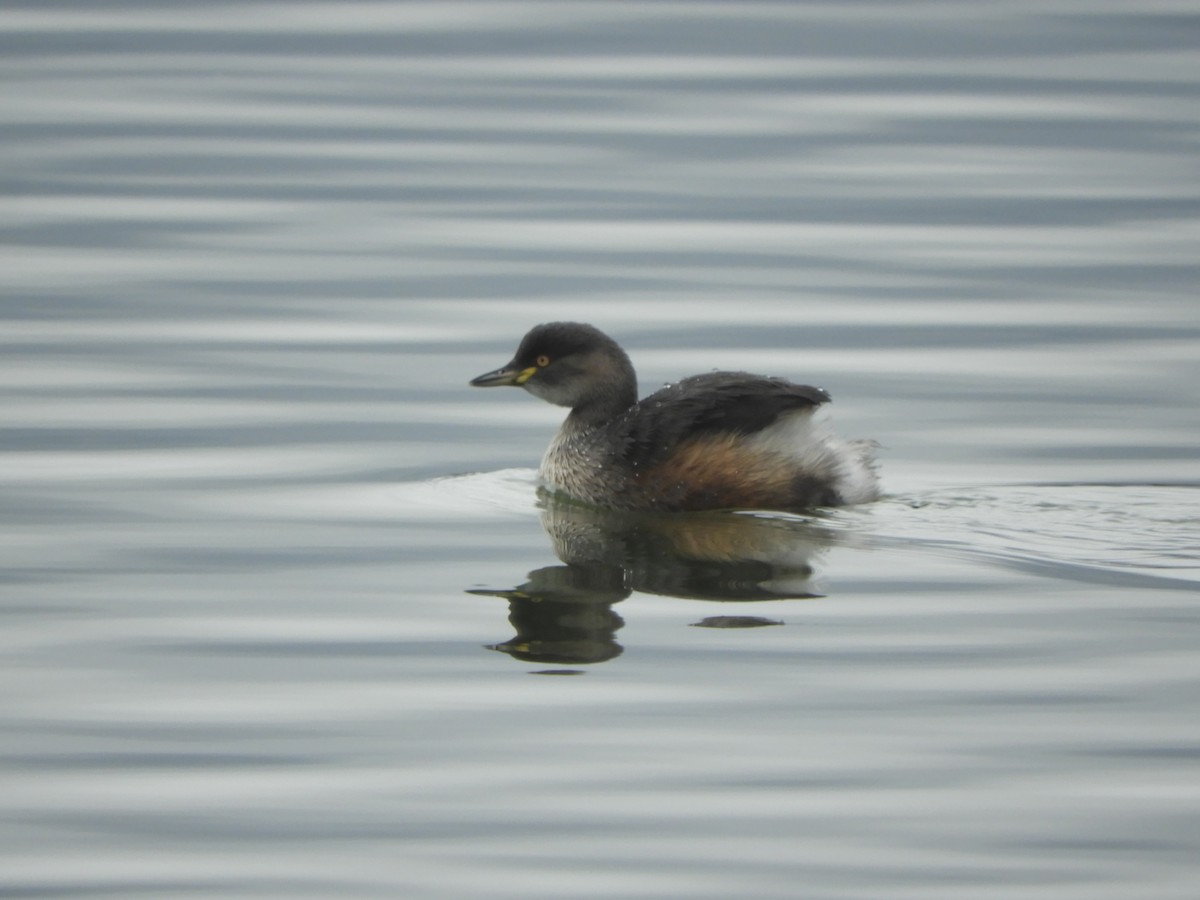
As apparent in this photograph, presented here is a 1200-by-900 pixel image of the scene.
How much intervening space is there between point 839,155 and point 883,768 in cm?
958

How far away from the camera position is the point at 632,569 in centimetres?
671

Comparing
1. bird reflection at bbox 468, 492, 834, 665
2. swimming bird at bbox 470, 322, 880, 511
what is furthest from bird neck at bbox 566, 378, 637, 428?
bird reflection at bbox 468, 492, 834, 665

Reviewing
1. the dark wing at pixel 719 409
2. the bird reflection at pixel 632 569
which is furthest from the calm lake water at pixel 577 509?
the dark wing at pixel 719 409

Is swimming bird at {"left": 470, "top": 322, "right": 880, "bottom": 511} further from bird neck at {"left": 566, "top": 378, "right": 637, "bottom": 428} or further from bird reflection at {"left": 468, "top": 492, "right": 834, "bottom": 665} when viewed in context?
bird neck at {"left": 566, "top": 378, "right": 637, "bottom": 428}

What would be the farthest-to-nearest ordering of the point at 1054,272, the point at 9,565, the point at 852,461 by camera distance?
1. the point at 1054,272
2. the point at 852,461
3. the point at 9,565

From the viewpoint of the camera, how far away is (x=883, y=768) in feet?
15.8

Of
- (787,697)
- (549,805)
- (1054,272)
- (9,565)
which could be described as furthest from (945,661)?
(1054,272)

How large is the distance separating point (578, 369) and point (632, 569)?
5.02 feet

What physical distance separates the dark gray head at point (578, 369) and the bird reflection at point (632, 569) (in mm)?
463

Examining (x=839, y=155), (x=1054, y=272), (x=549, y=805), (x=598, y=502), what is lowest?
(x=549, y=805)

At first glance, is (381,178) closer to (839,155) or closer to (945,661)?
(839,155)

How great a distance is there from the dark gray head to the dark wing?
1.58 feet

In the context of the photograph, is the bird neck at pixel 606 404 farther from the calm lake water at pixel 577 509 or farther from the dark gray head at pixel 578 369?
the calm lake water at pixel 577 509

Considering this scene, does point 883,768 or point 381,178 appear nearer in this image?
point 883,768
